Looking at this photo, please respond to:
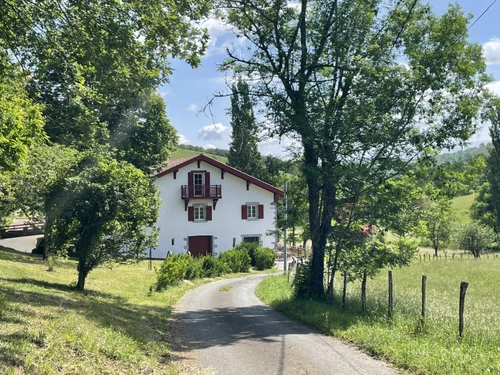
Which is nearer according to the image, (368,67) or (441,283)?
(368,67)

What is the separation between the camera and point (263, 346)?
9367 millimetres

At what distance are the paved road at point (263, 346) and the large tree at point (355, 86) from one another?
Result: 11.5ft

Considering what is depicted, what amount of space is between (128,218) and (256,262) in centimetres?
2153

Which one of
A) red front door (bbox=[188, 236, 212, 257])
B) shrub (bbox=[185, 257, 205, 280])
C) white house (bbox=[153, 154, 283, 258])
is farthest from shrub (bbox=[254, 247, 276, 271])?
shrub (bbox=[185, 257, 205, 280])

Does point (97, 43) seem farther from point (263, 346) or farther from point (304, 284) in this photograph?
point (304, 284)

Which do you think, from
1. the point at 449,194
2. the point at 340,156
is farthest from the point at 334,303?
the point at 449,194

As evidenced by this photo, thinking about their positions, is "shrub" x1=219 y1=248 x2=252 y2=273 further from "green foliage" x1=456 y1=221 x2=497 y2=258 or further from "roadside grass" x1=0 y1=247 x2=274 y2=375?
"green foliage" x1=456 y1=221 x2=497 y2=258

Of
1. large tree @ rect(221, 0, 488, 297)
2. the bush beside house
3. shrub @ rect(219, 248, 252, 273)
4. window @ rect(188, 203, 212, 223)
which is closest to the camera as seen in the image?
large tree @ rect(221, 0, 488, 297)

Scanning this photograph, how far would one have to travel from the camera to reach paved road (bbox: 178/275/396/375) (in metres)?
7.71

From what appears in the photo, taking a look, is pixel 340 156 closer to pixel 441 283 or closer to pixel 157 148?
pixel 441 283

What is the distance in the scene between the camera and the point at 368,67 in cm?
1412

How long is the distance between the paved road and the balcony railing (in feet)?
80.0

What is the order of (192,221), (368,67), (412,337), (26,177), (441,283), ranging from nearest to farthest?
(412,337) → (368,67) → (26,177) → (441,283) → (192,221)

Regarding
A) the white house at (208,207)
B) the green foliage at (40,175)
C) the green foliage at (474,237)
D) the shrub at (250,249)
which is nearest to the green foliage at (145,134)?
the white house at (208,207)
